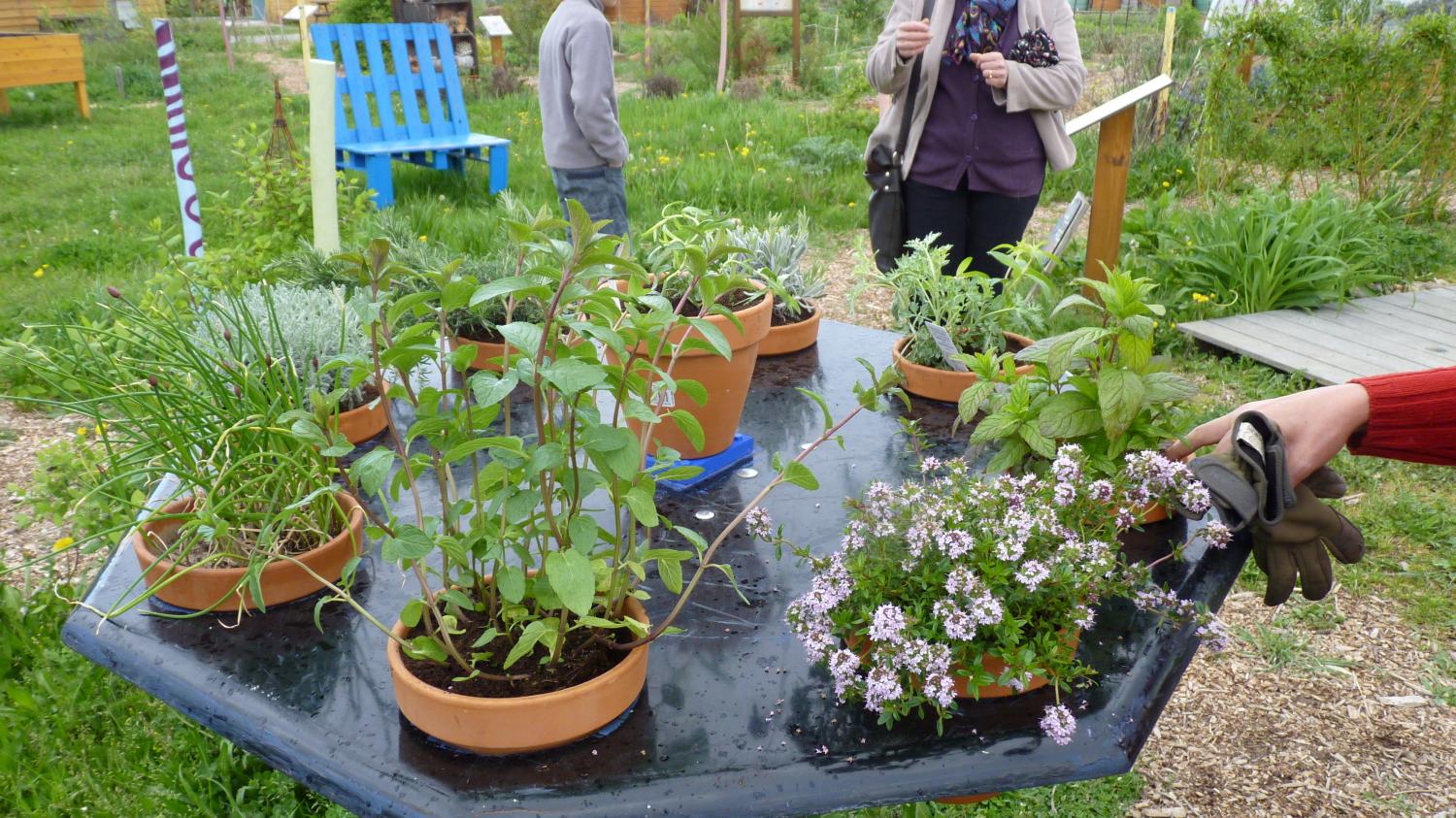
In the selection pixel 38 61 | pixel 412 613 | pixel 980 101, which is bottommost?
pixel 412 613

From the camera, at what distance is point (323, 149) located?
1.80 meters

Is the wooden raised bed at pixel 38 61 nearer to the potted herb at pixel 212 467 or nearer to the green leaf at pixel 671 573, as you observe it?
the potted herb at pixel 212 467

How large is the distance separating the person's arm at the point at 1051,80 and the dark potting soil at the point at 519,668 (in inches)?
90.9

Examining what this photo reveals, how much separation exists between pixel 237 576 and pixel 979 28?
2.53 meters

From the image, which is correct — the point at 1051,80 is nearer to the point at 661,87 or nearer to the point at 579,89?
the point at 579,89

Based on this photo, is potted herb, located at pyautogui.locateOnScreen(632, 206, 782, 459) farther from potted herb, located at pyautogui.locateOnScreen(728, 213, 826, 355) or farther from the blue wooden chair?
the blue wooden chair

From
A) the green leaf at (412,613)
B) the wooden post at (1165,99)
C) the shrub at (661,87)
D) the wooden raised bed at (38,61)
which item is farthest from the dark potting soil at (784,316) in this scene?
the wooden raised bed at (38,61)

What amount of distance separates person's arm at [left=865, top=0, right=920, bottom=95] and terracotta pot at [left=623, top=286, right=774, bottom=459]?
1.61 metres

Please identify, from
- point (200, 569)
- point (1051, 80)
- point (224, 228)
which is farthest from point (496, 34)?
point (200, 569)

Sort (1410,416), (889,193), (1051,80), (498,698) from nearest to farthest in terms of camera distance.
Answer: (498,698), (1410,416), (1051,80), (889,193)

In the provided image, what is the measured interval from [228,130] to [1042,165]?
761 centimetres

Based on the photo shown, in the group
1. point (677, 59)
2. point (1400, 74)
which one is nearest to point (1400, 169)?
point (1400, 74)

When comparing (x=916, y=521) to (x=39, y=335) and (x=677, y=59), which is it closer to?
(x=39, y=335)

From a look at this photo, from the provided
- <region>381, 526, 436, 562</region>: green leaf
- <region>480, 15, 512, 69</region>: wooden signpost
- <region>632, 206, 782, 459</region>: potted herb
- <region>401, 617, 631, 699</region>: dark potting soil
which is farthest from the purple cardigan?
<region>480, 15, 512, 69</region>: wooden signpost
